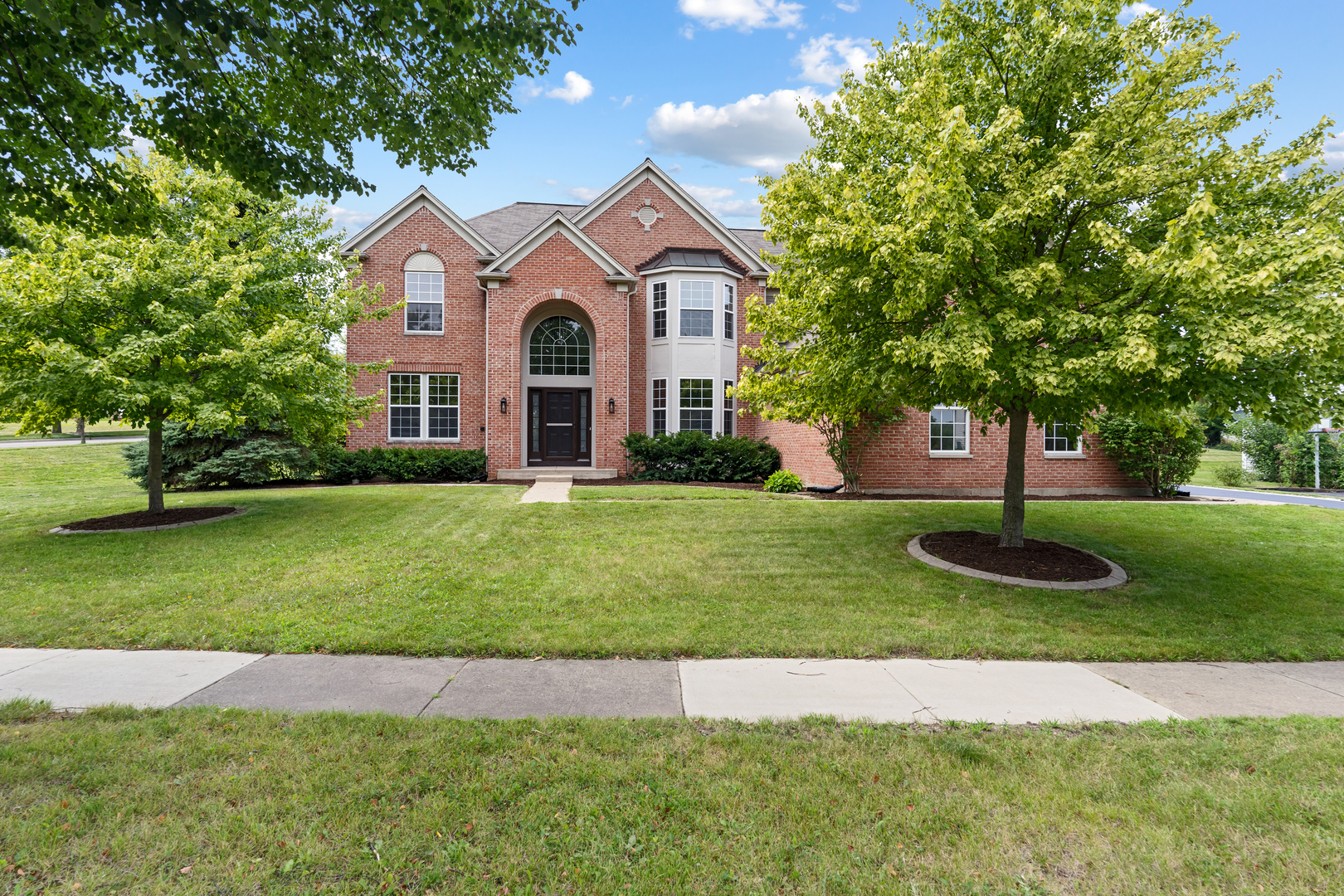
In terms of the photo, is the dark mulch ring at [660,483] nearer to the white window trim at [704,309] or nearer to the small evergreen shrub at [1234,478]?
the white window trim at [704,309]

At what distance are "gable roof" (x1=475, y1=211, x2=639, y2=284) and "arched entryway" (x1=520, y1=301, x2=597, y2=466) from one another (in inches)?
84.6

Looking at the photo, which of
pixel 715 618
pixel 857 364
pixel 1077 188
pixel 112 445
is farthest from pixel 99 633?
pixel 112 445

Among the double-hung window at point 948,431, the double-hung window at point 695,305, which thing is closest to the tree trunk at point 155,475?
the double-hung window at point 695,305

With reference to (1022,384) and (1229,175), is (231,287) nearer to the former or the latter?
(1022,384)

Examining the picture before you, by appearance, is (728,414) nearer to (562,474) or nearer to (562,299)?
(562,474)

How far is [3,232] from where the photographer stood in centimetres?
554

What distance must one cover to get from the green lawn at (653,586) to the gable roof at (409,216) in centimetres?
1016

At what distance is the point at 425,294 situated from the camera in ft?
64.7

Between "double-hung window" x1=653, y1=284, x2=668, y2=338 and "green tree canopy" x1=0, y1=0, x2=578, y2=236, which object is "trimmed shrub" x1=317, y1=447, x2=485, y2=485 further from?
"green tree canopy" x1=0, y1=0, x2=578, y2=236

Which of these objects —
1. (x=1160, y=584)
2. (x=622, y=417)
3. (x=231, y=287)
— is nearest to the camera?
(x=1160, y=584)

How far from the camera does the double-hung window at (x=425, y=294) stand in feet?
64.4

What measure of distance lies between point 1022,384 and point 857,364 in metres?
1.95

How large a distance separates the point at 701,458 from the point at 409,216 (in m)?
11.5

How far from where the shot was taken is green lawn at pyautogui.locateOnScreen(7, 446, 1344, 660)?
5.88 meters
